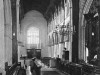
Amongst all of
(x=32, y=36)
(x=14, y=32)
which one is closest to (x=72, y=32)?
(x=14, y=32)

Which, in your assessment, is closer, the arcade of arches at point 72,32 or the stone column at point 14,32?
the arcade of arches at point 72,32

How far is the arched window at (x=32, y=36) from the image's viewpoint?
111ft

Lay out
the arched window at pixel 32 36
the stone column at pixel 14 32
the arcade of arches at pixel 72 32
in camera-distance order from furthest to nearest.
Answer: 1. the arched window at pixel 32 36
2. the stone column at pixel 14 32
3. the arcade of arches at pixel 72 32

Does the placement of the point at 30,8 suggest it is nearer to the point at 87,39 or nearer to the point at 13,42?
the point at 13,42

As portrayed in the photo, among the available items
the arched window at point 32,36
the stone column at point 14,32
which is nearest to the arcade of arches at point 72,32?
the stone column at point 14,32

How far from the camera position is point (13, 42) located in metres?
14.5

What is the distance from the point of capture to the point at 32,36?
33.8 m

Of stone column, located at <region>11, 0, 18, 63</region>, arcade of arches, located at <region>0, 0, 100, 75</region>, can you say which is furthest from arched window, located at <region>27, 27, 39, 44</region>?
stone column, located at <region>11, 0, 18, 63</region>

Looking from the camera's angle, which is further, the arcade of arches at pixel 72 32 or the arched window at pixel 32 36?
the arched window at pixel 32 36

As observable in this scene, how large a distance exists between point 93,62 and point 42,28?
2408 cm

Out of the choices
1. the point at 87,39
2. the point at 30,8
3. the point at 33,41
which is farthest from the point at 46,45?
the point at 87,39

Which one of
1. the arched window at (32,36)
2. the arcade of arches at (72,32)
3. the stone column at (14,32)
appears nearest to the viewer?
the arcade of arches at (72,32)

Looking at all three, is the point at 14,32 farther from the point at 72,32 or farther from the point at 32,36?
the point at 32,36

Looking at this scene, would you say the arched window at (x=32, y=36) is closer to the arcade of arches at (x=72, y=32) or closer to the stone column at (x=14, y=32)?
the arcade of arches at (x=72, y=32)
